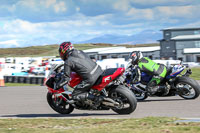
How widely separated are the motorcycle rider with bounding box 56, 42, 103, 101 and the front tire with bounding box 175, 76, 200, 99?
10.8 feet

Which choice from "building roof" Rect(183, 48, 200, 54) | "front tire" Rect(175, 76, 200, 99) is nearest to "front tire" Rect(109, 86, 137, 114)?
"front tire" Rect(175, 76, 200, 99)

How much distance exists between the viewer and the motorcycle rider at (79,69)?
717cm

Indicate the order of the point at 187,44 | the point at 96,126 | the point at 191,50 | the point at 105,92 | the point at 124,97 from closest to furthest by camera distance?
the point at 96,126 → the point at 124,97 → the point at 105,92 → the point at 191,50 → the point at 187,44

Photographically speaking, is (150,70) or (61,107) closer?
(61,107)

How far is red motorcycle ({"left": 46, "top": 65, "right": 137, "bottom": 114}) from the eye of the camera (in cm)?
716

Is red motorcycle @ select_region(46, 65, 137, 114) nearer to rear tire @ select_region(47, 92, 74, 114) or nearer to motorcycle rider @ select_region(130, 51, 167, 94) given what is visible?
rear tire @ select_region(47, 92, 74, 114)

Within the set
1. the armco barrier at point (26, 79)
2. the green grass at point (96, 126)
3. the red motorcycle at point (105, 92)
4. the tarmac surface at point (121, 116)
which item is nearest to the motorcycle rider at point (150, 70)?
the tarmac surface at point (121, 116)

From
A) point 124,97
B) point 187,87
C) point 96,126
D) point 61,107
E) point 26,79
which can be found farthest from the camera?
point 26,79

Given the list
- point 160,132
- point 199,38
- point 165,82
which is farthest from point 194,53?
point 160,132

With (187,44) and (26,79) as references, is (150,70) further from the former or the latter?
(187,44)

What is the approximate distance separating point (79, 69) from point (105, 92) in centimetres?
73

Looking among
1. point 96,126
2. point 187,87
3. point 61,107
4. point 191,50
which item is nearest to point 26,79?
point 187,87

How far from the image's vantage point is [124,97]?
23.5 ft

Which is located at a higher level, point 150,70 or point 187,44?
point 187,44
